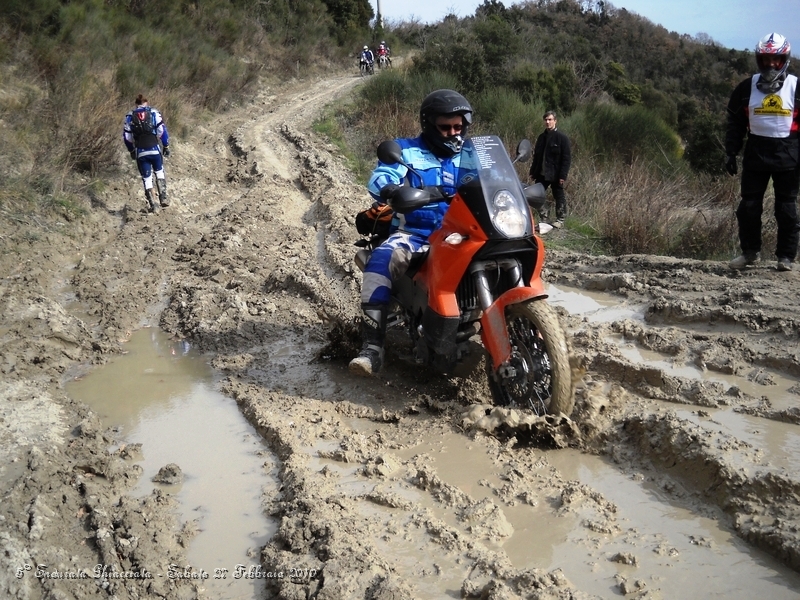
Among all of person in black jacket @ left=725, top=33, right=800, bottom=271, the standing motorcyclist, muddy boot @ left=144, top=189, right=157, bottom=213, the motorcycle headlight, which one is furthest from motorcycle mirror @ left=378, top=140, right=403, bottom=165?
muddy boot @ left=144, top=189, right=157, bottom=213

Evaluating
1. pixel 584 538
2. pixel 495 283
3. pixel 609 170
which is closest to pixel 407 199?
pixel 495 283

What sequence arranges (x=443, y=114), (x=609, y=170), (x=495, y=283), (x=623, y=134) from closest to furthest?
(x=495, y=283)
(x=443, y=114)
(x=609, y=170)
(x=623, y=134)

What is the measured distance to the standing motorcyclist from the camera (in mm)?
4535

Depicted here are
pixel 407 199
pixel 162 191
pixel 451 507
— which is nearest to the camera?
pixel 451 507

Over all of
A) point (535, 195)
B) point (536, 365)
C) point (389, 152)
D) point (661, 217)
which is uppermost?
point (389, 152)

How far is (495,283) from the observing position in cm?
421

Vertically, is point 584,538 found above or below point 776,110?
below

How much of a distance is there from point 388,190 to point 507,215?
0.80m

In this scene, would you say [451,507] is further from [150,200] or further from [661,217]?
[150,200]

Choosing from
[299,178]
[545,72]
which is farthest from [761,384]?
[545,72]

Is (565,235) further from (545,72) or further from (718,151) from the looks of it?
(545,72)

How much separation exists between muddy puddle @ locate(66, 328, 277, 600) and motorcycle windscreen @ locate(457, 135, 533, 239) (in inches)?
71.1

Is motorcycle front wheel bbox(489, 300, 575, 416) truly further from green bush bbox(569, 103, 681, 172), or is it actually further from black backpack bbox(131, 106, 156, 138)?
green bush bbox(569, 103, 681, 172)

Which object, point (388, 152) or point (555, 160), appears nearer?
point (388, 152)
